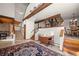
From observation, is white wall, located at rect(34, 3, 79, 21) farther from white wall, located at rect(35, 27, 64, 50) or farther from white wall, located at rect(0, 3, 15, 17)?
white wall, located at rect(0, 3, 15, 17)

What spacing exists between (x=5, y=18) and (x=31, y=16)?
374 millimetres

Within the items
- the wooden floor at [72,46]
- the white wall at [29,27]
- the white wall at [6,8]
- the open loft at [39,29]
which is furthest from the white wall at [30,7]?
the wooden floor at [72,46]

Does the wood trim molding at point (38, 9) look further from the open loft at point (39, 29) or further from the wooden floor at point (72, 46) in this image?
the wooden floor at point (72, 46)

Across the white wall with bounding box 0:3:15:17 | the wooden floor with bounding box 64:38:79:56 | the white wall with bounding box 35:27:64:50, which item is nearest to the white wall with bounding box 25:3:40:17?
the white wall with bounding box 0:3:15:17

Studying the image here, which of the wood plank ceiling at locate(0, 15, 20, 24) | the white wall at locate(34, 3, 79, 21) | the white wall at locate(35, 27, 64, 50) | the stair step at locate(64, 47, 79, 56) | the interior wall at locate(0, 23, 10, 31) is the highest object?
the white wall at locate(34, 3, 79, 21)

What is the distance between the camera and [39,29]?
196 centimetres

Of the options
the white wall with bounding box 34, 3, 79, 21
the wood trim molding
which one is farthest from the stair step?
the wood trim molding

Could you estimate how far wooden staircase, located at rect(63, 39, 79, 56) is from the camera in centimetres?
187

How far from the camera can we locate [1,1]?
1917 millimetres

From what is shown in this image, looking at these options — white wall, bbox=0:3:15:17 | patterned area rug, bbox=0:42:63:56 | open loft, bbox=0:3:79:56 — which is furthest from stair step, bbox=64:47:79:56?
white wall, bbox=0:3:15:17

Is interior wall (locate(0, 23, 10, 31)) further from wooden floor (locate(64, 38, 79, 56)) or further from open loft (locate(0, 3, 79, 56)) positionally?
wooden floor (locate(64, 38, 79, 56))

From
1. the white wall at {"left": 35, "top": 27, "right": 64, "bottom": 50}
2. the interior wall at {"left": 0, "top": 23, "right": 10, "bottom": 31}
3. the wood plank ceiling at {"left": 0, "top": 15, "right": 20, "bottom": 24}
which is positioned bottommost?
the white wall at {"left": 35, "top": 27, "right": 64, "bottom": 50}

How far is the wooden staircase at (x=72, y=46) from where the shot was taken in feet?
6.14

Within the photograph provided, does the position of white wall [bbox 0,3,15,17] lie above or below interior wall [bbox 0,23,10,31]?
above
